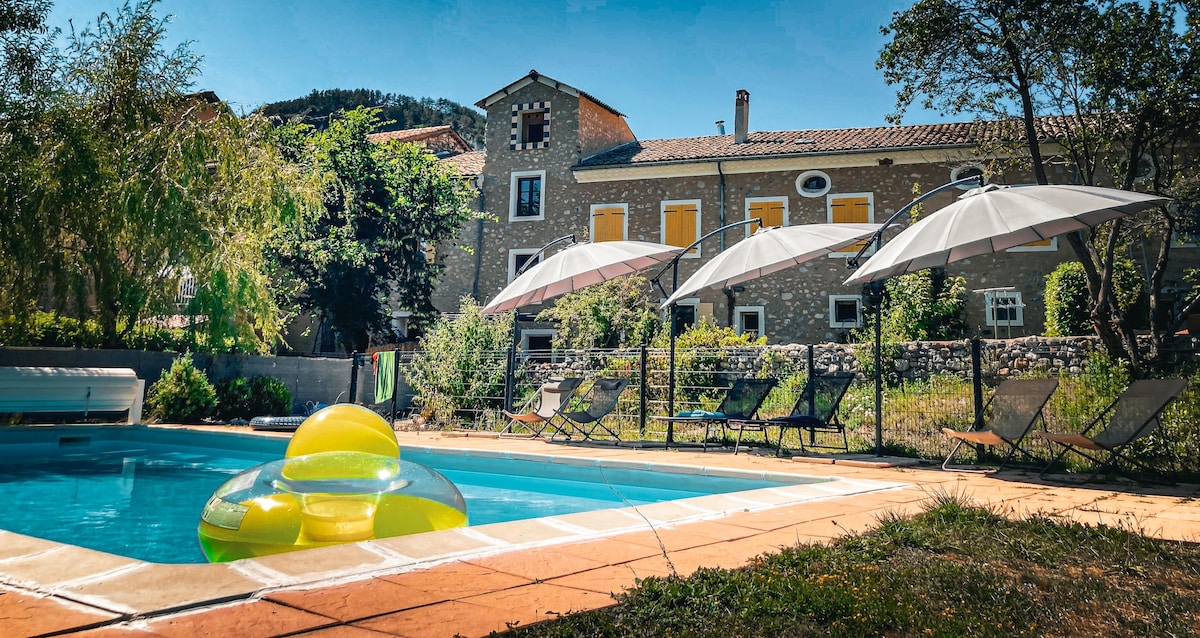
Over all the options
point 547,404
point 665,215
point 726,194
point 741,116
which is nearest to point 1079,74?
point 547,404

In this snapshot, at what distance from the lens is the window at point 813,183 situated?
20.6m

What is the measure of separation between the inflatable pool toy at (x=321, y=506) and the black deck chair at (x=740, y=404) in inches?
200

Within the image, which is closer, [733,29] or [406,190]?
[733,29]

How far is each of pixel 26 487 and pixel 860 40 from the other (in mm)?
15359

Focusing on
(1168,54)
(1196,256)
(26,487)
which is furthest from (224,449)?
(1196,256)

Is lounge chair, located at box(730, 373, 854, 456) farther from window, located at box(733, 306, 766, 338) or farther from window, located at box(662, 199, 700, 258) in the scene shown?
window, located at box(662, 199, 700, 258)

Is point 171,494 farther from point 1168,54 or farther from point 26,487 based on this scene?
point 1168,54

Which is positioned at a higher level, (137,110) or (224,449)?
(137,110)

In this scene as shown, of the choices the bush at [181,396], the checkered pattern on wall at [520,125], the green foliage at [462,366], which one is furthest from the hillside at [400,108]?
the green foliage at [462,366]

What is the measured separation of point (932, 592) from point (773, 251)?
7.09m

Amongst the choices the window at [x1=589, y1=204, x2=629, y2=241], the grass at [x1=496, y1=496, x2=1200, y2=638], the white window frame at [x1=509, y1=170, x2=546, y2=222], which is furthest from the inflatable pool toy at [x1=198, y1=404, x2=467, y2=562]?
the white window frame at [x1=509, y1=170, x2=546, y2=222]

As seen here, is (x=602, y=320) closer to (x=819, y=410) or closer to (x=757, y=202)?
(x=757, y=202)

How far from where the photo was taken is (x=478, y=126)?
53.6m

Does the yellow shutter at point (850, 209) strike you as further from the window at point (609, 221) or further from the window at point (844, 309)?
the window at point (609, 221)
